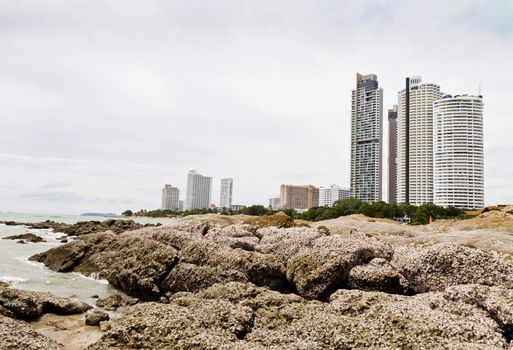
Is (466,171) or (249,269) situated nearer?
(249,269)

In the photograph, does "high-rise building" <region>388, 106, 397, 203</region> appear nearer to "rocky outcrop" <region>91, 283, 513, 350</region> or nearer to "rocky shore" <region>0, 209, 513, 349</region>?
"rocky shore" <region>0, 209, 513, 349</region>

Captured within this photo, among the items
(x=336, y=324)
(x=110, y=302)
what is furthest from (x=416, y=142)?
(x=336, y=324)

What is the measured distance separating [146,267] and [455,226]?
3280 centimetres

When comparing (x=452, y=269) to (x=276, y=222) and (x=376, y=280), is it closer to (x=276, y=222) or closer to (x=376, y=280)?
(x=376, y=280)

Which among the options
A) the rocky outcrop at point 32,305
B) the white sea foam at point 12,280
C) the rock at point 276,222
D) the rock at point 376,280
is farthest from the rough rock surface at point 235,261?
the rock at point 276,222

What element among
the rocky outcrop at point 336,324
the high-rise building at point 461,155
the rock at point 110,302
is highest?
the high-rise building at point 461,155

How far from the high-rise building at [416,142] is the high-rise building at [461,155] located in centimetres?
805

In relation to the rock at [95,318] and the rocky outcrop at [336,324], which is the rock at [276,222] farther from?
the rocky outcrop at [336,324]

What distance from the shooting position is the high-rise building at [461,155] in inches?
4646

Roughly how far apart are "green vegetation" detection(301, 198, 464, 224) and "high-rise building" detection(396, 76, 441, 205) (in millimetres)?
31421

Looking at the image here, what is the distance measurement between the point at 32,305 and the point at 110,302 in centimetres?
352

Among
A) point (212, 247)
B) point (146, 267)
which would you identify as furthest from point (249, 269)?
point (146, 267)

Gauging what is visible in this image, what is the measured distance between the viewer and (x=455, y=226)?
36.9m

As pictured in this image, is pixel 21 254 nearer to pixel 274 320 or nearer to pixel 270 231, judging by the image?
pixel 270 231
